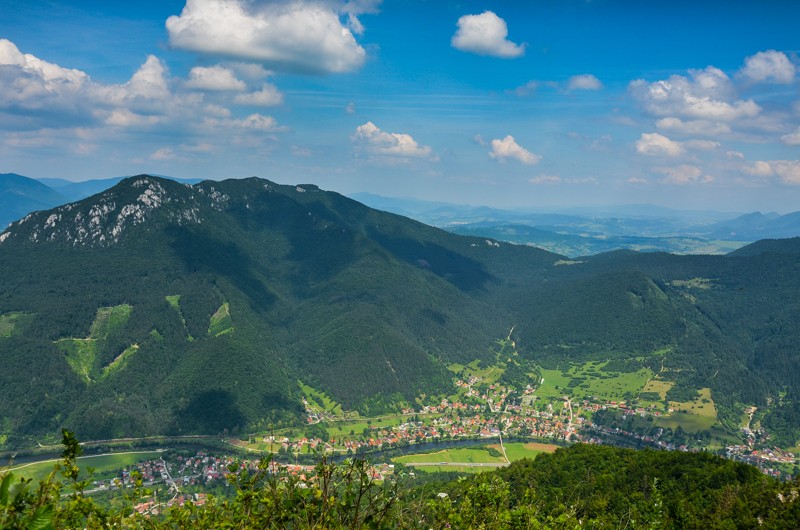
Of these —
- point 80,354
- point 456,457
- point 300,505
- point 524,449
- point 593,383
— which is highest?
point 300,505

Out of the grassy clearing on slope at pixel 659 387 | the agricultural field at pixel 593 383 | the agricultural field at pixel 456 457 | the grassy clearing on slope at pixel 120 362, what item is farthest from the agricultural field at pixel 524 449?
the grassy clearing on slope at pixel 120 362

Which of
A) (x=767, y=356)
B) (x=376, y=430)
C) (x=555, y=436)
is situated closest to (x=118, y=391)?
(x=376, y=430)

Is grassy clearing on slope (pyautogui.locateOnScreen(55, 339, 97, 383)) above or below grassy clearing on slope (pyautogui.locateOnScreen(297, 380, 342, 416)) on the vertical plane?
above

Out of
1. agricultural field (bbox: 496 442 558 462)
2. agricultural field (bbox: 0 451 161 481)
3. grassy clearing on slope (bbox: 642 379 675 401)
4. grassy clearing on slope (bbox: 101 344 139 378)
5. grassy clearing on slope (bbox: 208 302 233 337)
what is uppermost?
grassy clearing on slope (bbox: 208 302 233 337)

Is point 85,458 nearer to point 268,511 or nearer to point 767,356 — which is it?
point 268,511

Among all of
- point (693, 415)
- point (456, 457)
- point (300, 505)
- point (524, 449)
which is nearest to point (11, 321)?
point (456, 457)

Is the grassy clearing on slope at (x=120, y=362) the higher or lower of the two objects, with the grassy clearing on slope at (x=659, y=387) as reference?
higher

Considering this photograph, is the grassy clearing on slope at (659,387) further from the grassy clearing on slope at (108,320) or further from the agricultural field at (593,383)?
the grassy clearing on slope at (108,320)

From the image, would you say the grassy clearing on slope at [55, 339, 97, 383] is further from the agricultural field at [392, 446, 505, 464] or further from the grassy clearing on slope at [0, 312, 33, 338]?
the agricultural field at [392, 446, 505, 464]

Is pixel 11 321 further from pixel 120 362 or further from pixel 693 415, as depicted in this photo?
pixel 693 415

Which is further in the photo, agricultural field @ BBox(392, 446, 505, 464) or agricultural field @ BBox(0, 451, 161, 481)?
agricultural field @ BBox(392, 446, 505, 464)

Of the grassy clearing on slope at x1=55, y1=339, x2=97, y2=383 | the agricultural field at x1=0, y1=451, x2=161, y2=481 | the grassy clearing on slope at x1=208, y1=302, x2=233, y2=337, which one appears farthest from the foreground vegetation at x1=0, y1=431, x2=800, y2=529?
the grassy clearing on slope at x1=208, y1=302, x2=233, y2=337
